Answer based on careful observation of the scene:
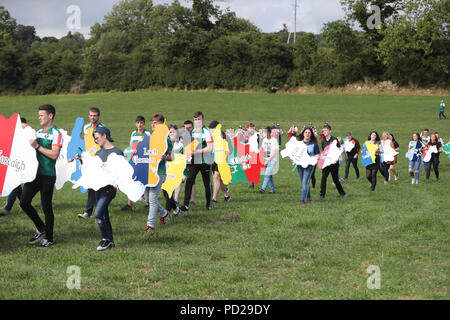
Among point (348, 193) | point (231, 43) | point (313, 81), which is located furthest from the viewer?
point (231, 43)

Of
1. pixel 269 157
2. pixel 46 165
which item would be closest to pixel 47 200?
pixel 46 165

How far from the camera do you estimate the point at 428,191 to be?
15742 millimetres

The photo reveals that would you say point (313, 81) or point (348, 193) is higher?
point (313, 81)

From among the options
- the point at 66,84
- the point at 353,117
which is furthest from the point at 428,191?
the point at 66,84

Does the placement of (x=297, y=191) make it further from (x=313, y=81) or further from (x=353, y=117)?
(x=313, y=81)

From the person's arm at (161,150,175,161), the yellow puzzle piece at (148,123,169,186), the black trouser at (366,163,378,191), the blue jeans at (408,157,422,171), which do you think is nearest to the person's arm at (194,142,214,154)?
the person's arm at (161,150,175,161)

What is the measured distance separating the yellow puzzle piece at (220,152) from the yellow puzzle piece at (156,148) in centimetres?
273

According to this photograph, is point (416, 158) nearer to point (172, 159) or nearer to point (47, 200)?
point (172, 159)

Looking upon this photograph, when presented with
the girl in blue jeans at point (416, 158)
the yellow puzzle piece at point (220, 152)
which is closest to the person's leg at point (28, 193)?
the yellow puzzle piece at point (220, 152)

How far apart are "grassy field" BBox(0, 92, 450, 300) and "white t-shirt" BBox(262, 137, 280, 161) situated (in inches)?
44.5

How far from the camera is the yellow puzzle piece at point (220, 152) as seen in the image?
485 inches

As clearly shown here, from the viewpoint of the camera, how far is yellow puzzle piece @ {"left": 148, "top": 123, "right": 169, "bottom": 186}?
9.48m

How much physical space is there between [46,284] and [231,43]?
6898cm
